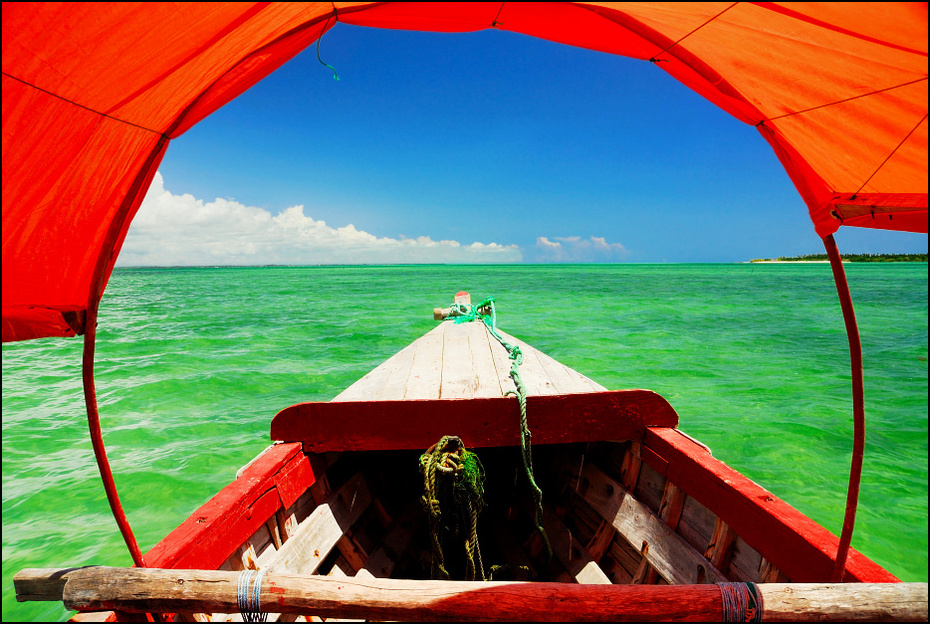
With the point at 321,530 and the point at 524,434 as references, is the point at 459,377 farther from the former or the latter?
the point at 321,530

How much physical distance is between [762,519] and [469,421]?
4.70 ft

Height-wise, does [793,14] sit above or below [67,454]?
above

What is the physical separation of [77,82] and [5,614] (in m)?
4.41

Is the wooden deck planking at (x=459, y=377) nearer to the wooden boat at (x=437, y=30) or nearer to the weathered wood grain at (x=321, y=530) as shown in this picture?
the weathered wood grain at (x=321, y=530)

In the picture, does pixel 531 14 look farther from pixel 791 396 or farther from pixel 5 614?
pixel 791 396

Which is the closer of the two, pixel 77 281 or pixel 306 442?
pixel 77 281

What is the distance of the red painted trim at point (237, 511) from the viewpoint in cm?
160

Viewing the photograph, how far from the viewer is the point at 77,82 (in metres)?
1.28

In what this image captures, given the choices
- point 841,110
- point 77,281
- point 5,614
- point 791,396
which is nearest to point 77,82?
point 77,281

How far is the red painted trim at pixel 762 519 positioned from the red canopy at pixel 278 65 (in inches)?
46.3

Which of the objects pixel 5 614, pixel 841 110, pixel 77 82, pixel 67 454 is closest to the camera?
pixel 77 82

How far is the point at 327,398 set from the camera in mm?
7871

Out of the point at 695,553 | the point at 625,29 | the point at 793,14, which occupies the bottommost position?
the point at 695,553

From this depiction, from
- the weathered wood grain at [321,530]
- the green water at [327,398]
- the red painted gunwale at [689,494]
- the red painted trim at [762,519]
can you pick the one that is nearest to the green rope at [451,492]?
the weathered wood grain at [321,530]
